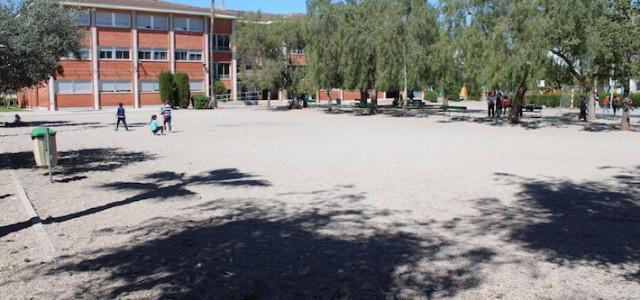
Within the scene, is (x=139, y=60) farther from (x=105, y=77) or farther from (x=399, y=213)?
(x=399, y=213)

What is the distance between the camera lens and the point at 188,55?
64.9 meters

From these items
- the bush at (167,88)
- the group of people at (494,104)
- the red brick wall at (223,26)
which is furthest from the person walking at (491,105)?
the red brick wall at (223,26)

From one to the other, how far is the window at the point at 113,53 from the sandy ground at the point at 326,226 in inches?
1757

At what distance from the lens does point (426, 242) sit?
707 cm

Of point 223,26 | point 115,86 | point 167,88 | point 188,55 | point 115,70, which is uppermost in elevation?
point 223,26

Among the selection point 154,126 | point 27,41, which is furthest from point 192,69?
point 27,41

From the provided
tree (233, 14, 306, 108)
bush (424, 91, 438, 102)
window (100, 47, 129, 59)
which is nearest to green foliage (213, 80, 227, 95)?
window (100, 47, 129, 59)

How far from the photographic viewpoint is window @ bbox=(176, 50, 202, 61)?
211ft

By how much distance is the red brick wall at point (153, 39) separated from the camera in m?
60.8

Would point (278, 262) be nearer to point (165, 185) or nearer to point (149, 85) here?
point (165, 185)

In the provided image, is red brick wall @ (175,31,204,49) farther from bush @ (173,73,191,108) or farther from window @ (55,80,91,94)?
window @ (55,80,91,94)

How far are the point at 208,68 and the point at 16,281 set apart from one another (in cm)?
6243

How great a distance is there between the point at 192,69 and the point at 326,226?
60.1 meters

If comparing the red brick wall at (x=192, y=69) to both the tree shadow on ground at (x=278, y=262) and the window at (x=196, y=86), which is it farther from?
the tree shadow on ground at (x=278, y=262)
